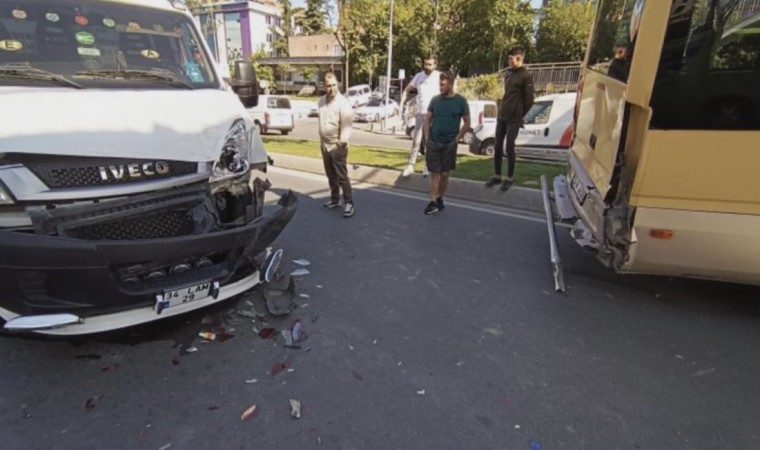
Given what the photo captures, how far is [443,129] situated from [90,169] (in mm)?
4356

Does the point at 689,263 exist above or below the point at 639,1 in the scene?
below

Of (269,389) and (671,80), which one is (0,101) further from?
(671,80)

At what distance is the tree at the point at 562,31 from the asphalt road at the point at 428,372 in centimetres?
3587

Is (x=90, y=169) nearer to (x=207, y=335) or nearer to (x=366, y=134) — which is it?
(x=207, y=335)

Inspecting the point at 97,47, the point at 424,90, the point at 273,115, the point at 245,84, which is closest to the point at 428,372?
the point at 245,84

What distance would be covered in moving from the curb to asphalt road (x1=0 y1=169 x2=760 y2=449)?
2360mm

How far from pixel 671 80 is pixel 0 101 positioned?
14.9ft

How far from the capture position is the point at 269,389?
2.70m

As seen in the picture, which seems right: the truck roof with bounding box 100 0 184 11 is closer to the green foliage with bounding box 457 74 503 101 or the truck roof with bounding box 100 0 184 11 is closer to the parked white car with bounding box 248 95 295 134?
the parked white car with bounding box 248 95 295 134

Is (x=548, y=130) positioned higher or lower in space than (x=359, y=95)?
higher

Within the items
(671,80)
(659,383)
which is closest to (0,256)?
(659,383)

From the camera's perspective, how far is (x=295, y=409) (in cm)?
253

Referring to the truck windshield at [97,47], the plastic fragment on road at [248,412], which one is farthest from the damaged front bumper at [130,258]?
the truck windshield at [97,47]

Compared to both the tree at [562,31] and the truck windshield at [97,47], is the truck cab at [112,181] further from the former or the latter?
the tree at [562,31]
